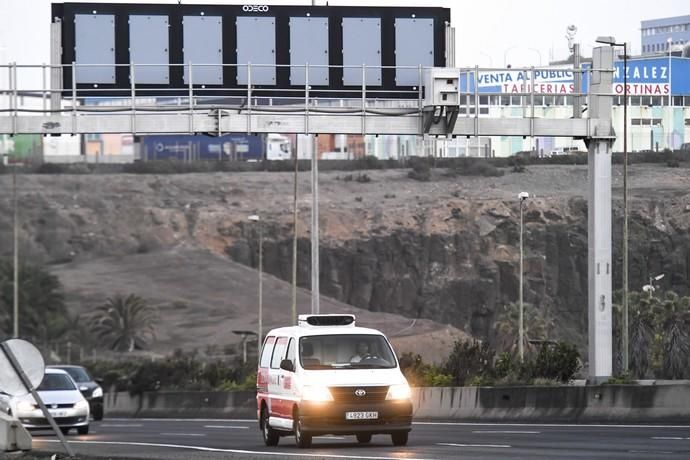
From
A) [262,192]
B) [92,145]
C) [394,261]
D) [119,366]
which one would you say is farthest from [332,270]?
[92,145]

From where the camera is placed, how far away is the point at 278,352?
78.6 ft

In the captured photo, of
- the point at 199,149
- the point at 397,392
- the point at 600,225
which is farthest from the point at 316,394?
the point at 199,149

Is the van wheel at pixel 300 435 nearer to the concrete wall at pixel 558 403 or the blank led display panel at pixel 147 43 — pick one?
the concrete wall at pixel 558 403

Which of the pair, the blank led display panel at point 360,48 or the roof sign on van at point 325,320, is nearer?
the roof sign on van at point 325,320

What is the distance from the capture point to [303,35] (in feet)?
114

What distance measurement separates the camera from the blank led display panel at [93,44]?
33875 mm

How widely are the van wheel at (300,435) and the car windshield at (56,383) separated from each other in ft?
36.4

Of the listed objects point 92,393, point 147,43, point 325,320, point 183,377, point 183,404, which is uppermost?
point 147,43

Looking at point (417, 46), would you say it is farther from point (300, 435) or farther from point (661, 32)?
point (661, 32)

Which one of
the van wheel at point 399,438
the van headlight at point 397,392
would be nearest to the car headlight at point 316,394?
the van headlight at point 397,392

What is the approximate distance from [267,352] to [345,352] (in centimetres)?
216

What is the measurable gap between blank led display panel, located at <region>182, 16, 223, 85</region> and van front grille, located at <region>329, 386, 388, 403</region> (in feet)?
45.9

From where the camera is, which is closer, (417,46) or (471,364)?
(417,46)

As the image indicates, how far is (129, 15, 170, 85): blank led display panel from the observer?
34.2m
